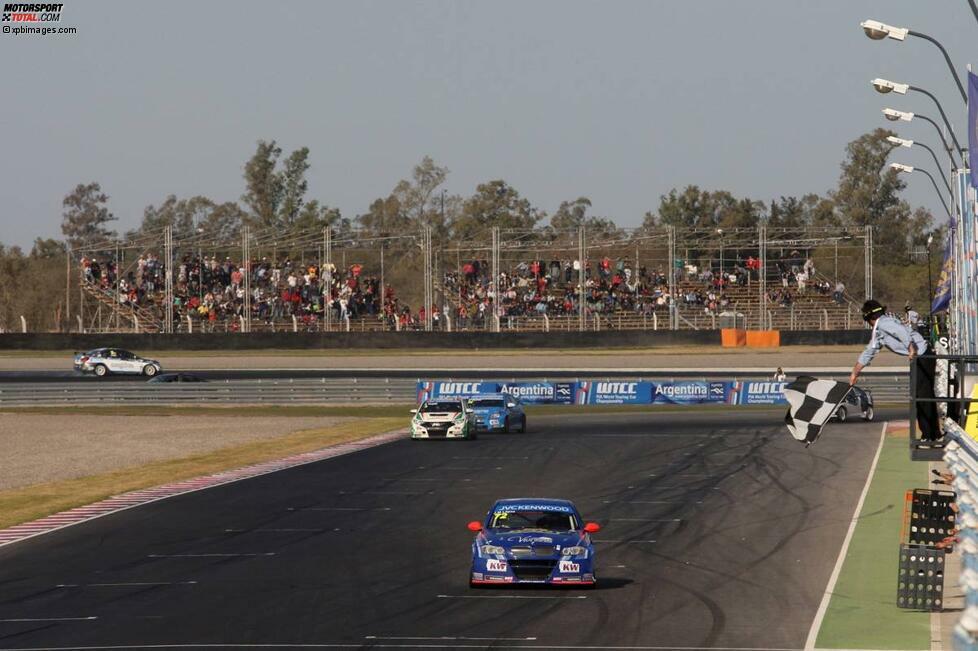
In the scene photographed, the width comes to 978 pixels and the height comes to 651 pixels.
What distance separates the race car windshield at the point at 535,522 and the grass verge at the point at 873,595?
3.40 m

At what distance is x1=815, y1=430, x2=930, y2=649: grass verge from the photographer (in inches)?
573

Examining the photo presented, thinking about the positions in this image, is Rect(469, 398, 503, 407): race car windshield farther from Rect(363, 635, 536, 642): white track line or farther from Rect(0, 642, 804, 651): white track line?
Rect(0, 642, 804, 651): white track line

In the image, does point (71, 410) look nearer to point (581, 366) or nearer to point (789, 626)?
point (581, 366)

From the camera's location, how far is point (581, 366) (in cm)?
6562

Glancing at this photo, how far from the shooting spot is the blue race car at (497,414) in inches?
1693

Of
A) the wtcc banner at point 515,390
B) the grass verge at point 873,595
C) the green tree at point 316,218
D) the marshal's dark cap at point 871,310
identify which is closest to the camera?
the marshal's dark cap at point 871,310

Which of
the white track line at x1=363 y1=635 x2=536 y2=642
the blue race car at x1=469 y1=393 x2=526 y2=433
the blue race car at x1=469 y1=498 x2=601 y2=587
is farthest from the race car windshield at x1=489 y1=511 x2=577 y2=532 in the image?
the blue race car at x1=469 y1=393 x2=526 y2=433

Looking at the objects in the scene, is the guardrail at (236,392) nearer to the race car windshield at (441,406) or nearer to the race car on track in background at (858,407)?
the race car on track in background at (858,407)

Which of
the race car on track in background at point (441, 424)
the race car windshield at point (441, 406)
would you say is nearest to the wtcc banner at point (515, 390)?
the race car windshield at point (441, 406)

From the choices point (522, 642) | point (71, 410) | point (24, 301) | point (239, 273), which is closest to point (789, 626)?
point (522, 642)

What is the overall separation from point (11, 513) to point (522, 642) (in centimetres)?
1439

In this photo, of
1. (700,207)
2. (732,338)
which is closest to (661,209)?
(700,207)

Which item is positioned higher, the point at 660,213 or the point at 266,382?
the point at 660,213

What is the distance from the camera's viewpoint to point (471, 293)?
8412 cm
